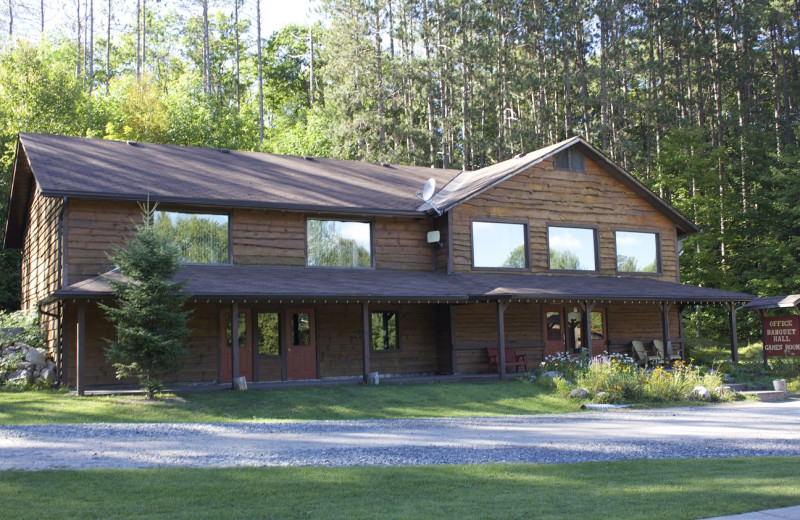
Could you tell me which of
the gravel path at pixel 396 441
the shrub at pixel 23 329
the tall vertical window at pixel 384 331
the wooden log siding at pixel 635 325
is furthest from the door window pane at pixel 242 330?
the wooden log siding at pixel 635 325

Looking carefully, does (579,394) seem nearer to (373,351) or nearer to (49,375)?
(373,351)

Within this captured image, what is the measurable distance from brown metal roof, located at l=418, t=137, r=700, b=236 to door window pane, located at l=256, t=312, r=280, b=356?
18.0ft

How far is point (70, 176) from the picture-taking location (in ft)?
62.3

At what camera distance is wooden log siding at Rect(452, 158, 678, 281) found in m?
22.9

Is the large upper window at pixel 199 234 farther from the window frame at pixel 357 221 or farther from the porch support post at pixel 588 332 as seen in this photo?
the porch support post at pixel 588 332

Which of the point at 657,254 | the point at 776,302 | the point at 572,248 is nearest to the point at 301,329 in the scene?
the point at 572,248

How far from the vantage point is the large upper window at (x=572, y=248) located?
24047mm

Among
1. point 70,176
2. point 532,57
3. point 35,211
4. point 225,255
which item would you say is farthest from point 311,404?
point 532,57

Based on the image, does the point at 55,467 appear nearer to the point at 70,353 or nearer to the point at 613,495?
the point at 613,495

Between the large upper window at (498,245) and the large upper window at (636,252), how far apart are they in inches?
148

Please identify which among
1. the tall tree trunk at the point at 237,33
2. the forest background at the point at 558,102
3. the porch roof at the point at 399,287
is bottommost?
the porch roof at the point at 399,287

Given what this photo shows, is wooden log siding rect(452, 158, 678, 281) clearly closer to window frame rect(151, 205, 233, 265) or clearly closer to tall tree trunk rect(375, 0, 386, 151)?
window frame rect(151, 205, 233, 265)

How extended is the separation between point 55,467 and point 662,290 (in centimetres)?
1892

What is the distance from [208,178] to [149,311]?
6.92m
